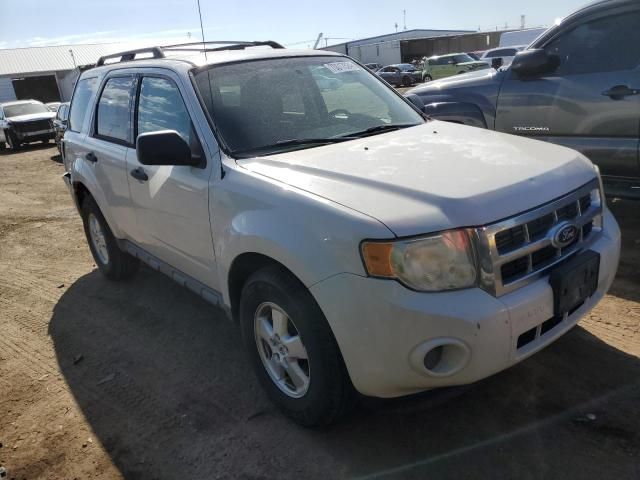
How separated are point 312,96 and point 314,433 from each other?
2106 mm

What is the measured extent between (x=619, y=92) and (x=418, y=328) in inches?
142

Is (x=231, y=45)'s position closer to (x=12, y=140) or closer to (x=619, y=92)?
(x=619, y=92)

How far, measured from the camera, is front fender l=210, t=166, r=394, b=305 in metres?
2.25

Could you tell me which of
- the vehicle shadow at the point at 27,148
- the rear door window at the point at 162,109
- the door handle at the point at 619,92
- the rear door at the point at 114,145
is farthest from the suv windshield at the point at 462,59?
the rear door window at the point at 162,109

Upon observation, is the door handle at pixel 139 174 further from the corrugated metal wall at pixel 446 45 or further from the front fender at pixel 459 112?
the corrugated metal wall at pixel 446 45

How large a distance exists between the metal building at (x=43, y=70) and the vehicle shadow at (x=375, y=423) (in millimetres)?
45474

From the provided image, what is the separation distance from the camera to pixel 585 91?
481 cm

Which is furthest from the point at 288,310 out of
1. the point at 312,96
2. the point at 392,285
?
the point at 312,96

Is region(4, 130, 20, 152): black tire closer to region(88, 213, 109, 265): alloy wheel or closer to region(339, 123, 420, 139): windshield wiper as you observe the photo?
region(88, 213, 109, 265): alloy wheel

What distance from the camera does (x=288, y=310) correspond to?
2.56 metres

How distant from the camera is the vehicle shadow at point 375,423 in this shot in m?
2.52

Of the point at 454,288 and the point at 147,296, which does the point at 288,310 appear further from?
the point at 147,296

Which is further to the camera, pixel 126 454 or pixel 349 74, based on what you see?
pixel 349 74

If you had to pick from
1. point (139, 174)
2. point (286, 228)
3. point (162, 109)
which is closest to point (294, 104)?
point (162, 109)
